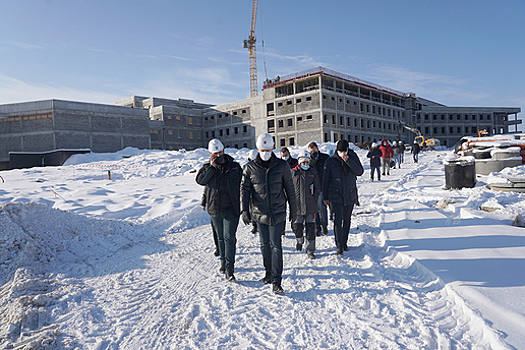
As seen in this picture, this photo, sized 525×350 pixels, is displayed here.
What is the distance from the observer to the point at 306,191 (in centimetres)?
534

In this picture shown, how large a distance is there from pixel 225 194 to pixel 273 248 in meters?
1.04

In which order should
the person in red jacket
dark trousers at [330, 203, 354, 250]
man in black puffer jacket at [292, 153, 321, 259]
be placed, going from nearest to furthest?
dark trousers at [330, 203, 354, 250], man in black puffer jacket at [292, 153, 321, 259], the person in red jacket

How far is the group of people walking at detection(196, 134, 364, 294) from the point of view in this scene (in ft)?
13.1

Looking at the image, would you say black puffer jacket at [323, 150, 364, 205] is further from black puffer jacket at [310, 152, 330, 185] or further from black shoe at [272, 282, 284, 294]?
black shoe at [272, 282, 284, 294]

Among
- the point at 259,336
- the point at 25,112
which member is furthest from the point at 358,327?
the point at 25,112

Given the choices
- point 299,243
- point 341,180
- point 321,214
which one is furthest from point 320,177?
point 299,243

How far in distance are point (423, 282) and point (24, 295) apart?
524 cm

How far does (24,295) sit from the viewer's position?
4.03 metres

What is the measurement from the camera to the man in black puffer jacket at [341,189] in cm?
508

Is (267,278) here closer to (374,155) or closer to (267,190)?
(267,190)

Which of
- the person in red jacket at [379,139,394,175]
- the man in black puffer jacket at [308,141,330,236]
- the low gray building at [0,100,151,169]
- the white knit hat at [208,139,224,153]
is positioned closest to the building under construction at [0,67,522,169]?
the low gray building at [0,100,151,169]

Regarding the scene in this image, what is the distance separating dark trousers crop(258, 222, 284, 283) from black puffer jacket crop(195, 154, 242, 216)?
0.56 meters

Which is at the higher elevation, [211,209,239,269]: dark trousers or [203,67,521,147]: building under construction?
[203,67,521,147]: building under construction

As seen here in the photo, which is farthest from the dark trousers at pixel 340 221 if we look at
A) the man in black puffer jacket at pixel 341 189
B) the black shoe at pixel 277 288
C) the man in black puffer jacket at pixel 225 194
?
the man in black puffer jacket at pixel 225 194
